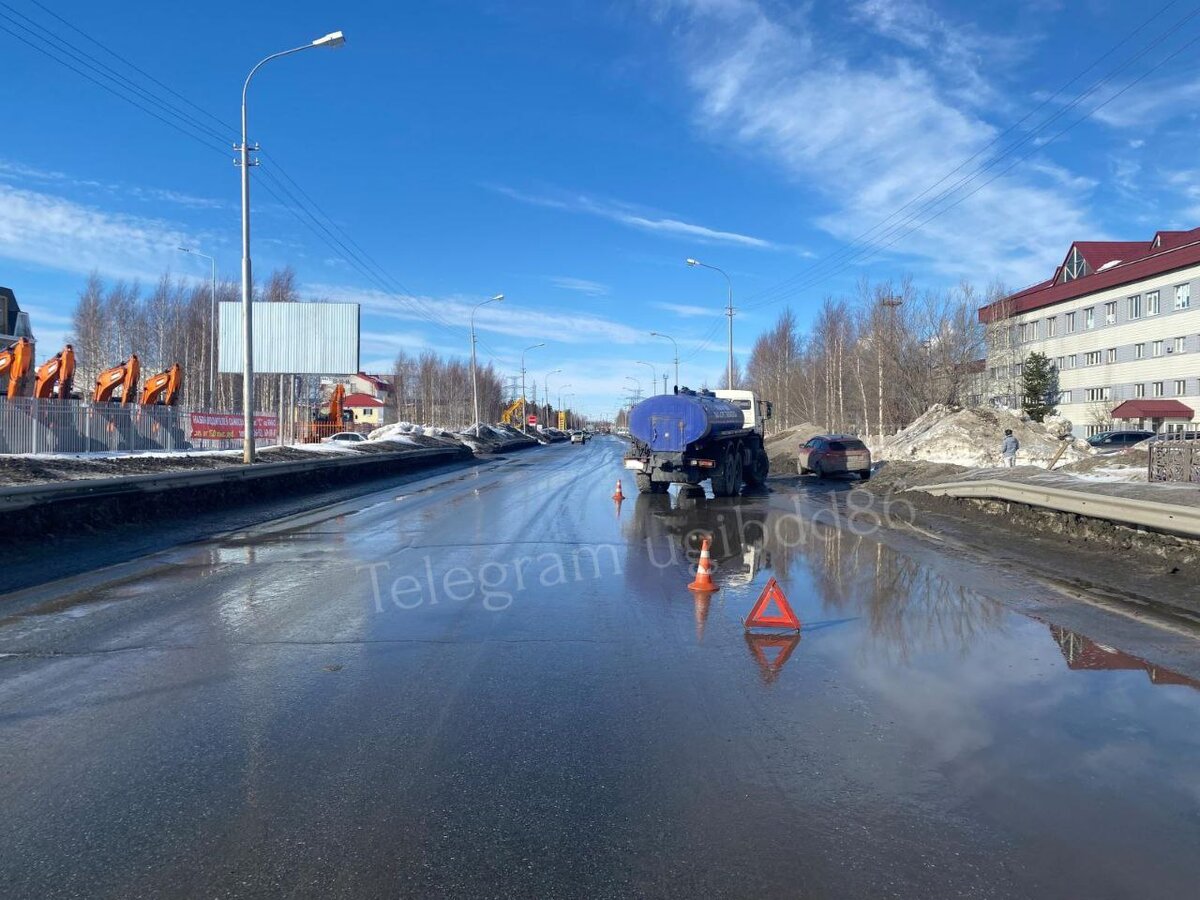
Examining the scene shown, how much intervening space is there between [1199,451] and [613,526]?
41.9 ft

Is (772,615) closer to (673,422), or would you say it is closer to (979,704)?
(979,704)

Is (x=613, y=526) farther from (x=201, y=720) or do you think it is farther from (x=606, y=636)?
(x=201, y=720)

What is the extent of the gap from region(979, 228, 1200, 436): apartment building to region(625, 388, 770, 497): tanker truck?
103 feet

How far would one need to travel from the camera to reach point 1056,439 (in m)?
33.6

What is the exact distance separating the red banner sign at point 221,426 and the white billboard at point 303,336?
5.44 metres

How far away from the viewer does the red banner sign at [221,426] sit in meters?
36.0

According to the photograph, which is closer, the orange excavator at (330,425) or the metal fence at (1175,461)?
the metal fence at (1175,461)

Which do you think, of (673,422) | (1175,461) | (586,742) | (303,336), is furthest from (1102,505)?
(303,336)

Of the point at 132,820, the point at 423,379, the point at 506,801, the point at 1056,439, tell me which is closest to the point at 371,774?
the point at 506,801

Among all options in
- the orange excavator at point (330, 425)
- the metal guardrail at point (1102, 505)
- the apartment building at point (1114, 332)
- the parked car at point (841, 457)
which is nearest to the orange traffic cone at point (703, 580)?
the metal guardrail at point (1102, 505)

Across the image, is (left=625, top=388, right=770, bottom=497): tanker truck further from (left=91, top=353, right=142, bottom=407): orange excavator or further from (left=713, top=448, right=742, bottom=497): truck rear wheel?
(left=91, top=353, right=142, bottom=407): orange excavator

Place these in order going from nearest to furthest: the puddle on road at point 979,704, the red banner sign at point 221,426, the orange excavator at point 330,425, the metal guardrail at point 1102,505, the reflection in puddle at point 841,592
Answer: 1. the puddle on road at point 979,704
2. the reflection in puddle at point 841,592
3. the metal guardrail at point 1102,505
4. the red banner sign at point 221,426
5. the orange excavator at point 330,425

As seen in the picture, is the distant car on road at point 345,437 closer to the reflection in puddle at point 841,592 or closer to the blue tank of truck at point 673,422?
the blue tank of truck at point 673,422

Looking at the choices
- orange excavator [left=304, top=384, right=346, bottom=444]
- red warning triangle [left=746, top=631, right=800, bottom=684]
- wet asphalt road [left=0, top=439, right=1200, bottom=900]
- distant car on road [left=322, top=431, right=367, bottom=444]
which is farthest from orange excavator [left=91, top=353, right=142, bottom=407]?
red warning triangle [left=746, top=631, right=800, bottom=684]
